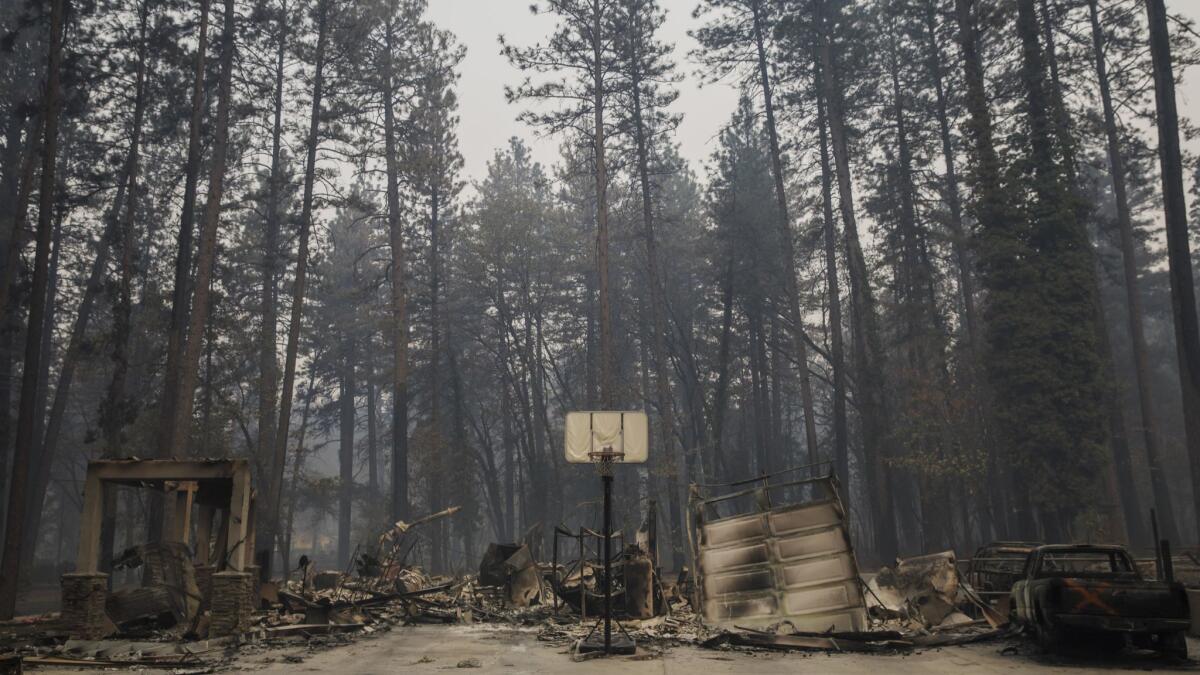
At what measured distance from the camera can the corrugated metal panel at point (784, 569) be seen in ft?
45.4

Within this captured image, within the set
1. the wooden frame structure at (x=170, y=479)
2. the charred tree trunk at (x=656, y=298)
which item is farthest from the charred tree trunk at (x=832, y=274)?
the wooden frame structure at (x=170, y=479)

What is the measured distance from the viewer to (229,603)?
14641 millimetres

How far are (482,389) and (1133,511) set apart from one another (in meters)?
38.6

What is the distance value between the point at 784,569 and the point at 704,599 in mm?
1602

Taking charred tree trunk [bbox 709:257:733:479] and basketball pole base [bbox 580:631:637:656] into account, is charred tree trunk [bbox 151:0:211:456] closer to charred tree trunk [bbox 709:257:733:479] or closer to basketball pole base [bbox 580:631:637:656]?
basketball pole base [bbox 580:631:637:656]

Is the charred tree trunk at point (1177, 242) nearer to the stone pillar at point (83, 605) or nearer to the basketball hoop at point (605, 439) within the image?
the basketball hoop at point (605, 439)

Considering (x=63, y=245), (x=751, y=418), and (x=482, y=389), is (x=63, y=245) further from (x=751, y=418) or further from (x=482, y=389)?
(x=751, y=418)

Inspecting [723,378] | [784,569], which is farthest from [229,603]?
[723,378]

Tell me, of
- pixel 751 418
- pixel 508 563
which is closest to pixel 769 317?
pixel 751 418

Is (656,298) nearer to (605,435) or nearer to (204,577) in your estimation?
(204,577)

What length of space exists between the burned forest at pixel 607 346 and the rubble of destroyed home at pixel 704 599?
81mm

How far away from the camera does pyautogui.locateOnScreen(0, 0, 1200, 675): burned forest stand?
14.1m

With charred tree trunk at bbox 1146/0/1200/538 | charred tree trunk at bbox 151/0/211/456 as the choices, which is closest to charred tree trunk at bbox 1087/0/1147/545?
charred tree trunk at bbox 1146/0/1200/538

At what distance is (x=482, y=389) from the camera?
188ft
